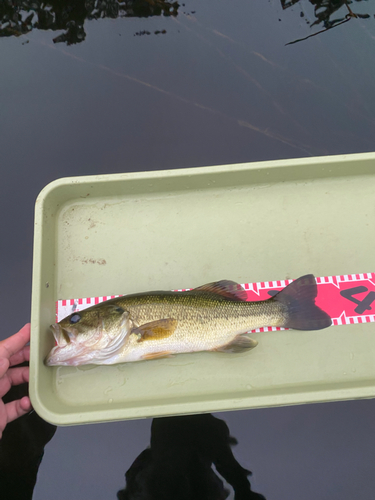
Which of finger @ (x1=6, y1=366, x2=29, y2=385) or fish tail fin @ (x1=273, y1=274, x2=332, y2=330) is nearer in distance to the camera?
fish tail fin @ (x1=273, y1=274, x2=332, y2=330)

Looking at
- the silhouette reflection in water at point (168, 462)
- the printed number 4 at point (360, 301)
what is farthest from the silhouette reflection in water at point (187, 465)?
the printed number 4 at point (360, 301)

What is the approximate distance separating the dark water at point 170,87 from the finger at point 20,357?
2.26 feet

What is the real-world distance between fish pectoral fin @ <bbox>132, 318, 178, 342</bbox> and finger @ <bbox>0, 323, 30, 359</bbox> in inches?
30.4

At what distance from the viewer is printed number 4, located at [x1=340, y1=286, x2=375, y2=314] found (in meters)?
2.15

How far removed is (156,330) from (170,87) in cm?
223

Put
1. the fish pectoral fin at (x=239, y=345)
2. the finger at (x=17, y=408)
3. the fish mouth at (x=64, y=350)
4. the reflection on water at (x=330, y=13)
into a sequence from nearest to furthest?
the fish mouth at (x=64, y=350)
the fish pectoral fin at (x=239, y=345)
the finger at (x=17, y=408)
the reflection on water at (x=330, y=13)

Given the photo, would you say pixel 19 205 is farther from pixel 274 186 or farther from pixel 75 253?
pixel 274 186

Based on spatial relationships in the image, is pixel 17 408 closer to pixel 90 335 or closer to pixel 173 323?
pixel 90 335

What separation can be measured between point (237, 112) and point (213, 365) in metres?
2.19

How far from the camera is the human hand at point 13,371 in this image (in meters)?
1.92

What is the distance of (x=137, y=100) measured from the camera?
2771 millimetres

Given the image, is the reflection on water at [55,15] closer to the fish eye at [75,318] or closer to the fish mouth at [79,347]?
the fish eye at [75,318]

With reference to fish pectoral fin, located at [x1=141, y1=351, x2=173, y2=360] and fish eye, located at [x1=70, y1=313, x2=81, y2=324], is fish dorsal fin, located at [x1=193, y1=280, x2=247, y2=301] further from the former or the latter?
Answer: fish eye, located at [x1=70, y1=313, x2=81, y2=324]

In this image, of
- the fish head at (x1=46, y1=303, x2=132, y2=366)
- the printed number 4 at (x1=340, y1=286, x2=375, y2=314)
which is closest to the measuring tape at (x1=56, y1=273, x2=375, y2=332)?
the printed number 4 at (x1=340, y1=286, x2=375, y2=314)
